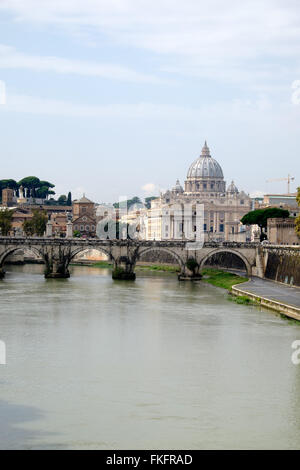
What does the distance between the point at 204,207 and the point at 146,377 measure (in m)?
110

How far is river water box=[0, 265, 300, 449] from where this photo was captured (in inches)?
663

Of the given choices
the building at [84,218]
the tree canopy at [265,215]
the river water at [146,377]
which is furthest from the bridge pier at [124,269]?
the building at [84,218]

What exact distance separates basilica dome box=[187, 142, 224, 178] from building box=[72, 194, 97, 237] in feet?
156

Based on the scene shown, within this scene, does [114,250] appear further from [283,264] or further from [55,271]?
[283,264]

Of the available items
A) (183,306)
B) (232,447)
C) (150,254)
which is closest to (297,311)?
(183,306)

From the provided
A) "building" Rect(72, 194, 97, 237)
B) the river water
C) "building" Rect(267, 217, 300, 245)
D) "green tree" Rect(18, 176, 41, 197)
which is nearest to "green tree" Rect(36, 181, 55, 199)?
"green tree" Rect(18, 176, 41, 197)

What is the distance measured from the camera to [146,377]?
2142 cm

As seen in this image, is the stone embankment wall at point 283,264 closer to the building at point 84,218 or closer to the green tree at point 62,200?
the building at point 84,218

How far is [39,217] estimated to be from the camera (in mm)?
85000

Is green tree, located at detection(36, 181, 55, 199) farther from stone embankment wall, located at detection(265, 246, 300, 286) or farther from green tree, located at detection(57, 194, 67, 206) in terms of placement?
stone embankment wall, located at detection(265, 246, 300, 286)

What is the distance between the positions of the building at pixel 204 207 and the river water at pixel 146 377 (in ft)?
194

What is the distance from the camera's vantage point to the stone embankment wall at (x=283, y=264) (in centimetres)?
4451

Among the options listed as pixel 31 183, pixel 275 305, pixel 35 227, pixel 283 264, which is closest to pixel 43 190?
pixel 31 183
